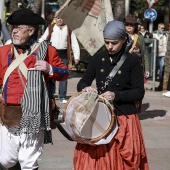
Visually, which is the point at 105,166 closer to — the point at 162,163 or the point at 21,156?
the point at 21,156

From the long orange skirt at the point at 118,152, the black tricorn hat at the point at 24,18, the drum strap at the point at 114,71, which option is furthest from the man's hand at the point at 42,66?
the long orange skirt at the point at 118,152

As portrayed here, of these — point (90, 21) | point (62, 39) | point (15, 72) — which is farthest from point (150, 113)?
point (15, 72)

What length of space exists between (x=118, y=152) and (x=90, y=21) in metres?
3.86

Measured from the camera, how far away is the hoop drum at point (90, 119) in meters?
5.09

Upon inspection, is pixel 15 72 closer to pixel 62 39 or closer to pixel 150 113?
pixel 62 39

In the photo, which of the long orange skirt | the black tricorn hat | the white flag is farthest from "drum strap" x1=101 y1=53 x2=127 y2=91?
the white flag

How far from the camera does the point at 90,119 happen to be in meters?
5.15

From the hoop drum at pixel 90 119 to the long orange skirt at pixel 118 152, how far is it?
0.14 metres

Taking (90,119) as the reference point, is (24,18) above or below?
above

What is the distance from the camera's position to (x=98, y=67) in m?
5.47

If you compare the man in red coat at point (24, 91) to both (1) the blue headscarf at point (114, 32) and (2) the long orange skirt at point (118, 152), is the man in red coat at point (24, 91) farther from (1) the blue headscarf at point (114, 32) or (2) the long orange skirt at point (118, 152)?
(1) the blue headscarf at point (114, 32)

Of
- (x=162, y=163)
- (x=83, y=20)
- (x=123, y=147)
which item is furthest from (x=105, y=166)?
(x=83, y=20)

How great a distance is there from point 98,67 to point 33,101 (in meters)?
0.66

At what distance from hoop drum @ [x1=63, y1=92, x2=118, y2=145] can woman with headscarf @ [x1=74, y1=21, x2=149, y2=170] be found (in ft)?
0.33
